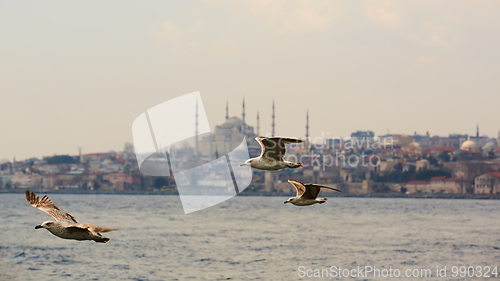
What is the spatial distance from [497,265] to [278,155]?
15.1 m

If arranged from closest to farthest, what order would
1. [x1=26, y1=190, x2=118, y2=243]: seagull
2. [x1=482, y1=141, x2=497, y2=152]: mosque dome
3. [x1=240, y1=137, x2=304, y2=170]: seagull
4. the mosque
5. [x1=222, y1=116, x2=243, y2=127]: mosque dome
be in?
[x1=26, y1=190, x2=118, y2=243]: seagull < [x1=240, y1=137, x2=304, y2=170]: seagull < the mosque < [x1=482, y1=141, x2=497, y2=152]: mosque dome < [x1=222, y1=116, x2=243, y2=127]: mosque dome

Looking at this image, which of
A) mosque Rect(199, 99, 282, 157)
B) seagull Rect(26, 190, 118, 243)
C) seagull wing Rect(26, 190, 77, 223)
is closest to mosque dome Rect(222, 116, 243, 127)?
mosque Rect(199, 99, 282, 157)

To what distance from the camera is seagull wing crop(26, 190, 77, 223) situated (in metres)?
4.96

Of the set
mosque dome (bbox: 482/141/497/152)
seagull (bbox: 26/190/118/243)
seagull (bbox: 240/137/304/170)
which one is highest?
mosque dome (bbox: 482/141/497/152)

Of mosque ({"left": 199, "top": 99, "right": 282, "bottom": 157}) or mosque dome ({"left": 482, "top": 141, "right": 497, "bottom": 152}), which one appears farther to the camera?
mosque dome ({"left": 482, "top": 141, "right": 497, "bottom": 152})

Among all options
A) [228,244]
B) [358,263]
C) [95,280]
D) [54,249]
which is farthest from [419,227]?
[95,280]

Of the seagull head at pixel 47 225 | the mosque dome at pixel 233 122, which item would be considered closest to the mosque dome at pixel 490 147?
the mosque dome at pixel 233 122

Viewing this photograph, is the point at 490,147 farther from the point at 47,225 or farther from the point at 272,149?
the point at 47,225

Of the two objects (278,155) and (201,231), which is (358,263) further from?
(278,155)

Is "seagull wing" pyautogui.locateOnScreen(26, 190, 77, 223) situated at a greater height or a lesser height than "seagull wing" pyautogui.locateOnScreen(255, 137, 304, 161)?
lesser

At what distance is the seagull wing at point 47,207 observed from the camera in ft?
16.3

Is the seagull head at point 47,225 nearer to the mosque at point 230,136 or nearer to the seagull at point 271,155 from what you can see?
the seagull at point 271,155

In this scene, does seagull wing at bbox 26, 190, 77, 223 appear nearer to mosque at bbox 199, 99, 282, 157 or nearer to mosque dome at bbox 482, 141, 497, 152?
mosque at bbox 199, 99, 282, 157

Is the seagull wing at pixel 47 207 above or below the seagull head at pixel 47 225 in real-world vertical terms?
above
